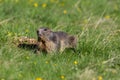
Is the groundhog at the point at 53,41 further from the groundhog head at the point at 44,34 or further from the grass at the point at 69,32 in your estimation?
the grass at the point at 69,32

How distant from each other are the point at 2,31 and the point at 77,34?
1670mm

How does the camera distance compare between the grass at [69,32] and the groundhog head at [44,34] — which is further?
the groundhog head at [44,34]

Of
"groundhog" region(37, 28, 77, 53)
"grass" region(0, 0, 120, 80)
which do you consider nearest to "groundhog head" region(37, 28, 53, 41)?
"groundhog" region(37, 28, 77, 53)

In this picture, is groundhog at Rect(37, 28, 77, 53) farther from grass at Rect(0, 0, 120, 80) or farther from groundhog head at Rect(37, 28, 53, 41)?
grass at Rect(0, 0, 120, 80)

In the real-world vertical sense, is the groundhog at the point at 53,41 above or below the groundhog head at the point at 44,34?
below

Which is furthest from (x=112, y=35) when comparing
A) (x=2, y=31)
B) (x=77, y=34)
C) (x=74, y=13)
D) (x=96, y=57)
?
(x=74, y=13)

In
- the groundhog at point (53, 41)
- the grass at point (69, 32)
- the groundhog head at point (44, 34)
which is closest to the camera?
the grass at point (69, 32)

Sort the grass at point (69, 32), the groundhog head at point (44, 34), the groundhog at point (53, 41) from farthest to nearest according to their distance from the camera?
1. the groundhog at point (53, 41)
2. the groundhog head at point (44, 34)
3. the grass at point (69, 32)

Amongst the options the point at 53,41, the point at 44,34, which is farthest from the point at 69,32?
the point at 44,34

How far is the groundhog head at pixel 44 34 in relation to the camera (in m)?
8.82

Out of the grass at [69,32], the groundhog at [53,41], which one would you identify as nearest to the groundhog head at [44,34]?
the groundhog at [53,41]

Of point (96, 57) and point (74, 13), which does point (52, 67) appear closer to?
point (96, 57)

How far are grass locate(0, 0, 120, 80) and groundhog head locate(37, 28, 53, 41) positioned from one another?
0.39 metres

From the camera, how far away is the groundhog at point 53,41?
29.3 ft
